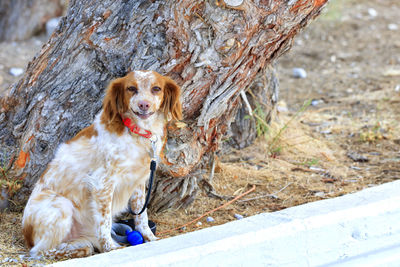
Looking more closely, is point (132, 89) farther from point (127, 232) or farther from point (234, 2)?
point (127, 232)

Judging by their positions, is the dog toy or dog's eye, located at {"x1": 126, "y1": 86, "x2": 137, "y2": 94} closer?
dog's eye, located at {"x1": 126, "y1": 86, "x2": 137, "y2": 94}

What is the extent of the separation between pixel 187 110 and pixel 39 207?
1132 mm

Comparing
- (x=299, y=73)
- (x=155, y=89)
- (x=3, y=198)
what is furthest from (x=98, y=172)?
(x=299, y=73)

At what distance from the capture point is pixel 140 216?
136 inches

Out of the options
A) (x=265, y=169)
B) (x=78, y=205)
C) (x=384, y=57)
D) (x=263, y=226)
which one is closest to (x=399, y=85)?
(x=384, y=57)

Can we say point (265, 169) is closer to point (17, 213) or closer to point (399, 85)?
point (17, 213)

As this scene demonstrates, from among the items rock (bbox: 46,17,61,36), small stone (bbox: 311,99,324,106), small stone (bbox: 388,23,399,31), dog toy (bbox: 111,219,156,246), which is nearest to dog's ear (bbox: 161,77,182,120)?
dog toy (bbox: 111,219,156,246)

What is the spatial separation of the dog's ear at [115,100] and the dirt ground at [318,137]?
3.07ft

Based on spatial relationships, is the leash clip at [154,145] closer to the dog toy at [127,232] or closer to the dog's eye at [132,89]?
the dog's eye at [132,89]

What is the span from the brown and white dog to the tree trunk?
A: 216 inches

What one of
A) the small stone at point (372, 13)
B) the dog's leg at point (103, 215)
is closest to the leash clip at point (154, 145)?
the dog's leg at point (103, 215)

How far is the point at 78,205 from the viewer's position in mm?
3254

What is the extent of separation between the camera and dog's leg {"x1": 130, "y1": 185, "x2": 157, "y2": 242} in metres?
3.45

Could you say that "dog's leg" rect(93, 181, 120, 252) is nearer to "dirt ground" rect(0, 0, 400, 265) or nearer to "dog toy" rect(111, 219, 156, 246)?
"dog toy" rect(111, 219, 156, 246)
